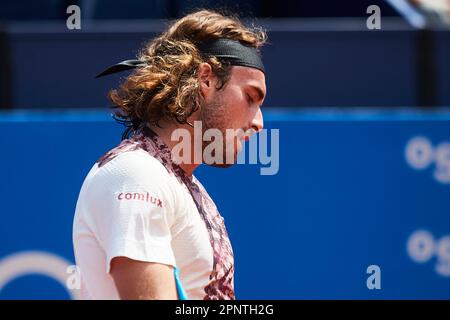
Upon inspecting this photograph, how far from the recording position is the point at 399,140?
15.3 feet

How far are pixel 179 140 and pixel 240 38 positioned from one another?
1.11ft

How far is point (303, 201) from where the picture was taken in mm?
4633

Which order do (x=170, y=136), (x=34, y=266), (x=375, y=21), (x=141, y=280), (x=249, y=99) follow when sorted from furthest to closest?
(x=375, y=21), (x=34, y=266), (x=249, y=99), (x=170, y=136), (x=141, y=280)

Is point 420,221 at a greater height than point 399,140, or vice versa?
point 399,140

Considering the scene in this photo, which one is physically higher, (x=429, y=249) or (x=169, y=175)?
(x=169, y=175)

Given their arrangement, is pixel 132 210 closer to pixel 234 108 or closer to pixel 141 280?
pixel 141 280

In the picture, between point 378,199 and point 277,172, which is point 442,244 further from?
point 277,172

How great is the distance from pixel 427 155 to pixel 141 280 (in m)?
3.00

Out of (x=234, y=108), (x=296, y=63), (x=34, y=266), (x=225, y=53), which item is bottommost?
(x=34, y=266)

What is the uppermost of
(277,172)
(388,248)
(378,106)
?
(378,106)

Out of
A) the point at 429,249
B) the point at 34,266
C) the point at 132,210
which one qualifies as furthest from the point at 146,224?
the point at 429,249
